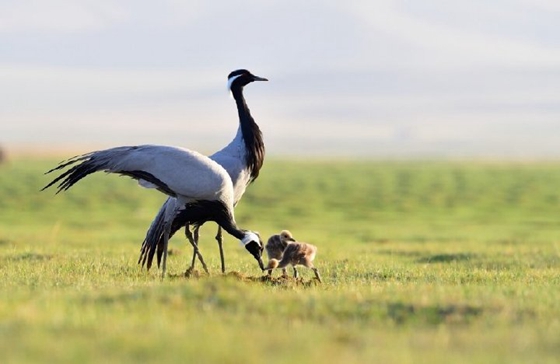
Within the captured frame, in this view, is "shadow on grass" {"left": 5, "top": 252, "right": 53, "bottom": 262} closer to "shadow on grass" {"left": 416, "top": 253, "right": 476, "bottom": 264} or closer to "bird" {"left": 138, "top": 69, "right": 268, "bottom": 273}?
"bird" {"left": 138, "top": 69, "right": 268, "bottom": 273}

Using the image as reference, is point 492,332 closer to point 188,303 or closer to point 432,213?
point 188,303

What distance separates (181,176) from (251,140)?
1.85m

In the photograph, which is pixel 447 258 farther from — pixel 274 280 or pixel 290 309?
pixel 290 309

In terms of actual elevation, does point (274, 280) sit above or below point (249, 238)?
below

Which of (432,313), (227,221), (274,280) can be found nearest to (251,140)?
(227,221)

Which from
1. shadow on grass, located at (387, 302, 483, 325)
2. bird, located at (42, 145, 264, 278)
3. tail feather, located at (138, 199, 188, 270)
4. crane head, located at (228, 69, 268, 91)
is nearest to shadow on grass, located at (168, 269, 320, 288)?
bird, located at (42, 145, 264, 278)

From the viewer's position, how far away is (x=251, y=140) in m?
14.9

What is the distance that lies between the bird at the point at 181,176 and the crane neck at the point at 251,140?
3.59ft

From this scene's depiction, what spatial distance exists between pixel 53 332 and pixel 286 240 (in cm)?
729

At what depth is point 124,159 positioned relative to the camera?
13711 millimetres

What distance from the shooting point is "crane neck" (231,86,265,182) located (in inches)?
585

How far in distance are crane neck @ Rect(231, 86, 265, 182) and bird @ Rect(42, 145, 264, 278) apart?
1096 millimetres

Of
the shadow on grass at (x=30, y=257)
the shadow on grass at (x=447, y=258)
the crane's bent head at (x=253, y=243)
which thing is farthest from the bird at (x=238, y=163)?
the shadow on grass at (x=447, y=258)

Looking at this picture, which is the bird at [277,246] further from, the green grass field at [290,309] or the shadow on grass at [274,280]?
the shadow on grass at [274,280]
